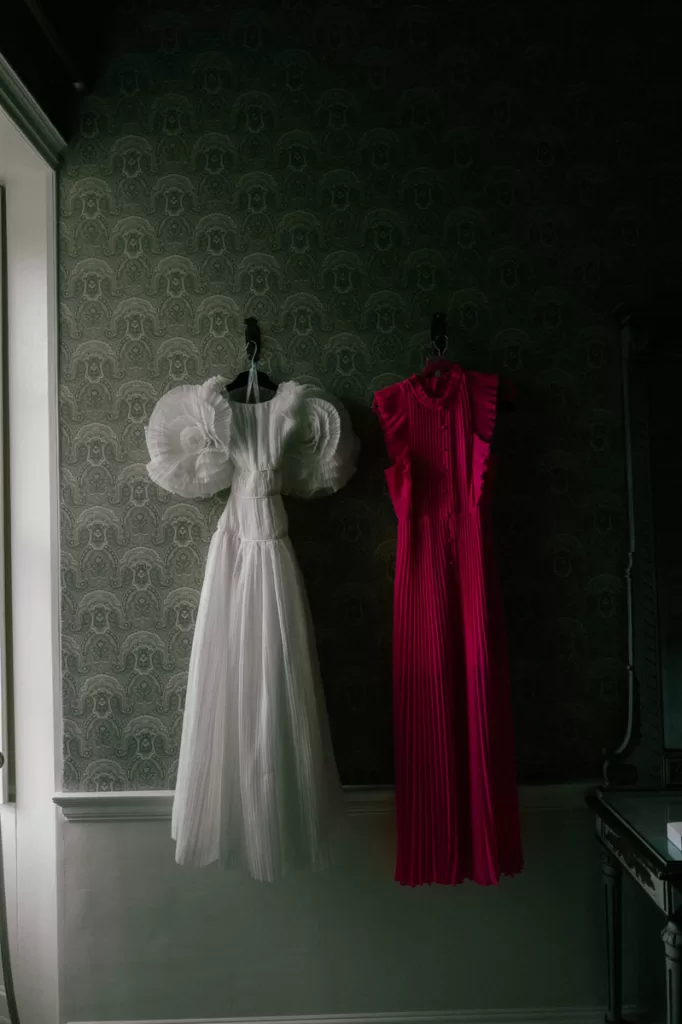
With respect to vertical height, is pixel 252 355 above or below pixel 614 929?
above

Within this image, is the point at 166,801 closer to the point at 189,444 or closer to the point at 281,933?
the point at 281,933

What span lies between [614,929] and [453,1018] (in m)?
0.50

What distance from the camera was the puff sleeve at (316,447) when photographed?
1.87m

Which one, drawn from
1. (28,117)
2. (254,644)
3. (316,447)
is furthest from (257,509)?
(28,117)

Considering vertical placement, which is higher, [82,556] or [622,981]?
[82,556]

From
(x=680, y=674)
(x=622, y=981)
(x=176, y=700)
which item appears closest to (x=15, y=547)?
(x=176, y=700)

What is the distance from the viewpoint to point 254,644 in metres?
1.81

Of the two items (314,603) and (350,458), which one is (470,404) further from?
(314,603)

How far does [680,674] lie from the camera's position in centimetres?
196

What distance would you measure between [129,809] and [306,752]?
574mm

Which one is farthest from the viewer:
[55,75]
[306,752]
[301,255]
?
[301,255]

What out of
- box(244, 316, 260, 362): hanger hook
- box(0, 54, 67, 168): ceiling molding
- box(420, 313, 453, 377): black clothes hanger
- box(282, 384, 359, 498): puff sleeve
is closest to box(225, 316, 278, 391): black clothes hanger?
box(244, 316, 260, 362): hanger hook

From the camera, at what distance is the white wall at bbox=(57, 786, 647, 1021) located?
200 cm

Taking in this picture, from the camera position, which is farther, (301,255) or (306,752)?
(301,255)
